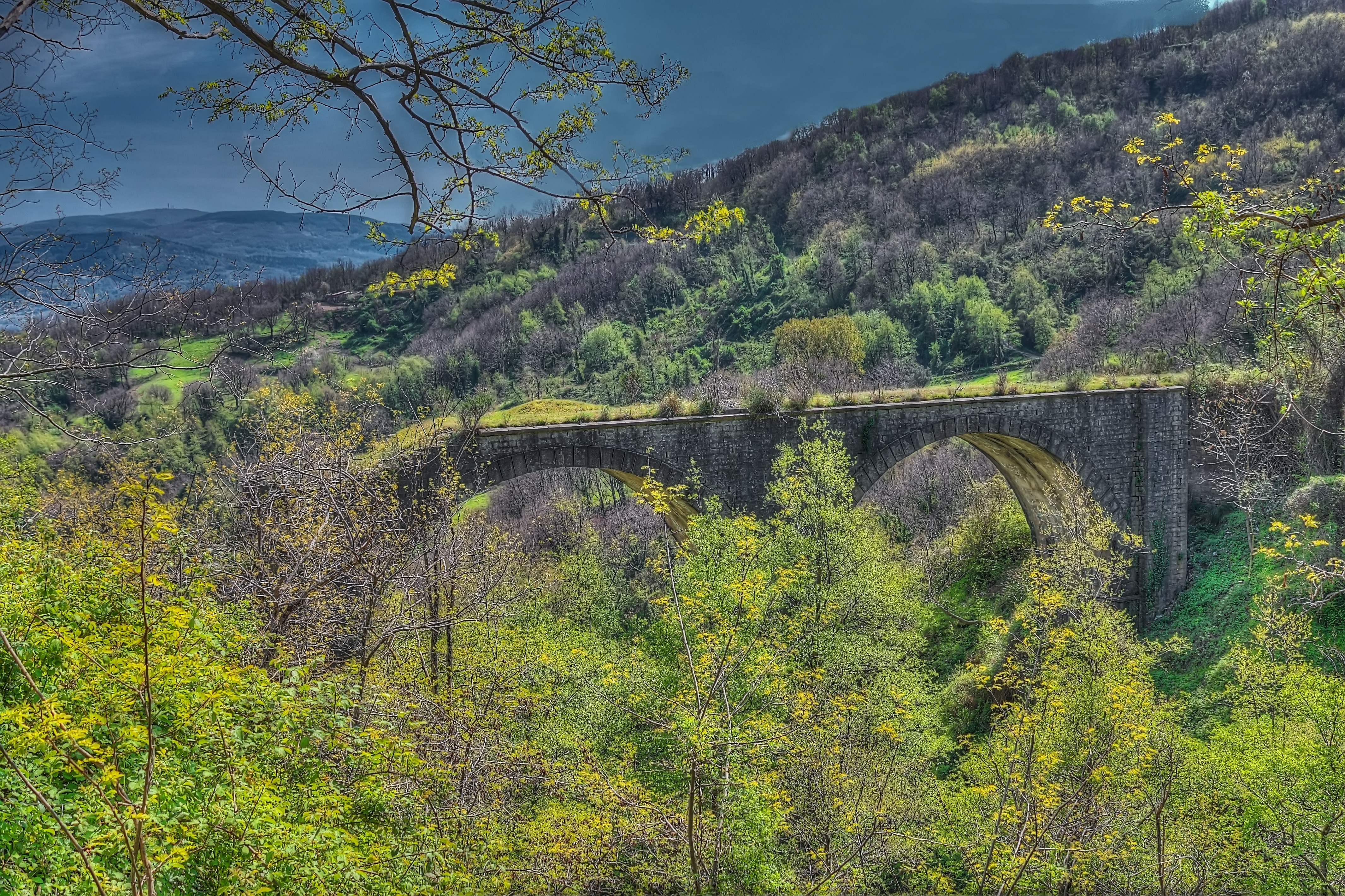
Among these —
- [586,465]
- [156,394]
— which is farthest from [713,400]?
[156,394]

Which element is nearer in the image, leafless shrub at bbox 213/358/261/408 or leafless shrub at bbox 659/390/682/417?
leafless shrub at bbox 213/358/261/408

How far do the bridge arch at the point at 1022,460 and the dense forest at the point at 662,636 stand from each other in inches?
26.3

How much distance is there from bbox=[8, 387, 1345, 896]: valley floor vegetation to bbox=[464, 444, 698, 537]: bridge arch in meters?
0.75

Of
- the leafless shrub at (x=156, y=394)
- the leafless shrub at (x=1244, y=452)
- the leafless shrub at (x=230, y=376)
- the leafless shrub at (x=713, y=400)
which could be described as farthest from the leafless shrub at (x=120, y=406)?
the leafless shrub at (x=1244, y=452)

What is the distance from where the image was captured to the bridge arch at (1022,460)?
16266 millimetres

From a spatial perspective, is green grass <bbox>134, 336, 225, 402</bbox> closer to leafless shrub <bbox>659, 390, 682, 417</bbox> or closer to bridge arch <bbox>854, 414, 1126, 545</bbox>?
leafless shrub <bbox>659, 390, 682, 417</bbox>

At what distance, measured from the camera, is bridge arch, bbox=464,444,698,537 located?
44.0 feet

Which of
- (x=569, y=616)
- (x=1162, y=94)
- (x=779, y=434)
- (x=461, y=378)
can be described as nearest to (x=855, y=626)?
(x=779, y=434)

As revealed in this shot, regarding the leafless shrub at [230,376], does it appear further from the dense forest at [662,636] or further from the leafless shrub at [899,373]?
the leafless shrub at [899,373]

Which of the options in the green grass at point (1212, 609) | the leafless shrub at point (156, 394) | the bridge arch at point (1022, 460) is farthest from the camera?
the leafless shrub at point (156, 394)

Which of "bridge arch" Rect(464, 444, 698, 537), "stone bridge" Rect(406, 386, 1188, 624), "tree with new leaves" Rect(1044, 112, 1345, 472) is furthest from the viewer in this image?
"stone bridge" Rect(406, 386, 1188, 624)

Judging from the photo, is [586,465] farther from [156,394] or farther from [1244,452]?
[156,394]

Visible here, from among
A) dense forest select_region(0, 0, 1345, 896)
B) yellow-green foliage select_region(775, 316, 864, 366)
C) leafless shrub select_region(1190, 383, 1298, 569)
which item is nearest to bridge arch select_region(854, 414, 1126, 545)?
dense forest select_region(0, 0, 1345, 896)

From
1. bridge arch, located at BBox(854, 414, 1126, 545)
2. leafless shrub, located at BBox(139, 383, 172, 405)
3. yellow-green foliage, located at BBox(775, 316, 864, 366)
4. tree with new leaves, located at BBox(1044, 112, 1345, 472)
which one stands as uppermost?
yellow-green foliage, located at BBox(775, 316, 864, 366)
